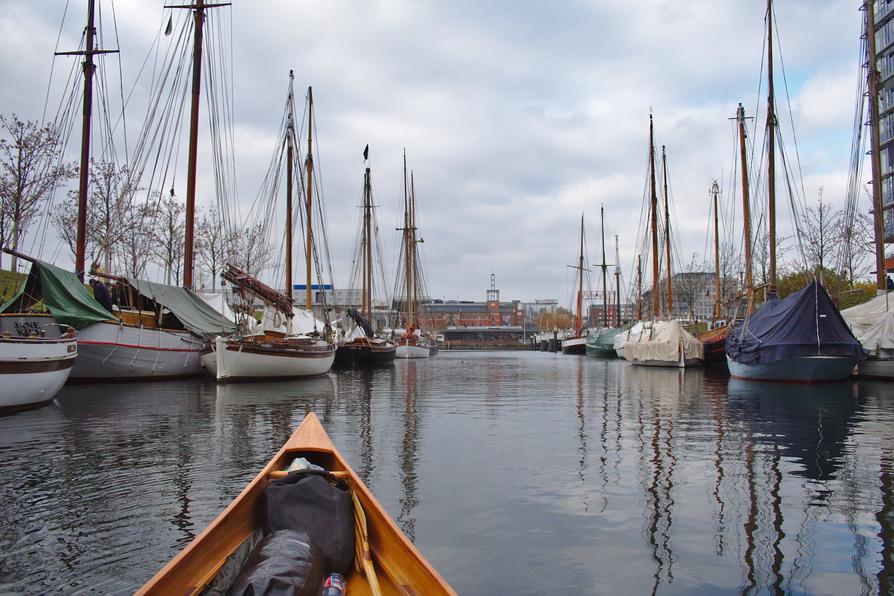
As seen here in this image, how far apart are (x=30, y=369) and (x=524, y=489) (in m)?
12.7

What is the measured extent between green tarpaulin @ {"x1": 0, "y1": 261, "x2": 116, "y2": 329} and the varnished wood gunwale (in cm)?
1808

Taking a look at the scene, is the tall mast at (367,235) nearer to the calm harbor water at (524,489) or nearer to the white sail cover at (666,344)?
the white sail cover at (666,344)

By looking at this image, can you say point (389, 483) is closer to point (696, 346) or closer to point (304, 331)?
point (304, 331)

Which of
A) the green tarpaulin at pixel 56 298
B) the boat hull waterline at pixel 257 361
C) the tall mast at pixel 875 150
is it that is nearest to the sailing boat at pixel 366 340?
the boat hull waterline at pixel 257 361

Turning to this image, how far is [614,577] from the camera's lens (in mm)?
5363

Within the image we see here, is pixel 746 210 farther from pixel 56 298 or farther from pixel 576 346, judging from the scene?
pixel 576 346

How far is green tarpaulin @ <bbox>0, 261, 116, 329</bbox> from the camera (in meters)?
20.1

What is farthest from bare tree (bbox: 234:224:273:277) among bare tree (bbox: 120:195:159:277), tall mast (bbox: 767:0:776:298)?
tall mast (bbox: 767:0:776:298)

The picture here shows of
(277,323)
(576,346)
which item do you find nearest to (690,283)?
(576,346)

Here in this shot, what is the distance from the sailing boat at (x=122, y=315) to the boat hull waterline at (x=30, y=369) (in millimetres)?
2525

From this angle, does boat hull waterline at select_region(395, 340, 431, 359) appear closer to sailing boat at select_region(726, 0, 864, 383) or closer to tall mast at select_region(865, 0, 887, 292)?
sailing boat at select_region(726, 0, 864, 383)

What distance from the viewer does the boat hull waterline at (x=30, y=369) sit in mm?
13680

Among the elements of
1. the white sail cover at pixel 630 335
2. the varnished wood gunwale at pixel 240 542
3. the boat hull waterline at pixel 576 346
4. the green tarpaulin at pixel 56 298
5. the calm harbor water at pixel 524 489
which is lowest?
the boat hull waterline at pixel 576 346

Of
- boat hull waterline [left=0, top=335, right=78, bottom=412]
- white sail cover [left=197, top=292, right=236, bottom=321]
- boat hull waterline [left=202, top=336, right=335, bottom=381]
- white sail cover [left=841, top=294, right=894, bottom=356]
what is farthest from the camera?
white sail cover [left=197, top=292, right=236, bottom=321]
